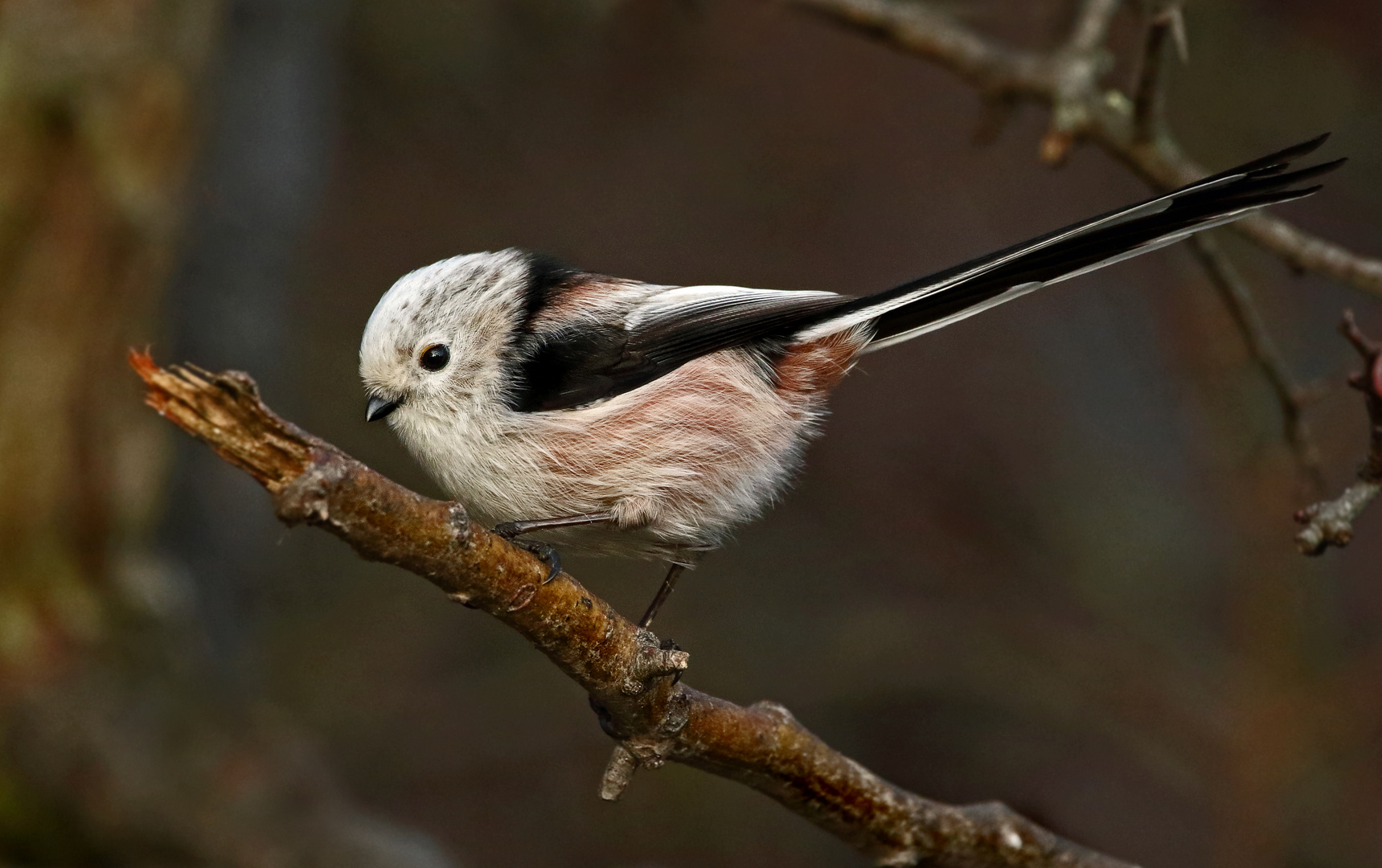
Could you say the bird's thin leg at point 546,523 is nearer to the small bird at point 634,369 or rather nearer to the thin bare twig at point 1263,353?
the small bird at point 634,369

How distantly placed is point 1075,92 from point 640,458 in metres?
1.81

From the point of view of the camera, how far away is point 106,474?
15.6ft

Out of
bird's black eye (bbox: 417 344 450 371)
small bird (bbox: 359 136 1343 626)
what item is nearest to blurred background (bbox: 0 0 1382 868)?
small bird (bbox: 359 136 1343 626)

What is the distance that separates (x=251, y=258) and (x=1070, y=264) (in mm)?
4172

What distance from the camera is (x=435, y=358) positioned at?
3.08 metres

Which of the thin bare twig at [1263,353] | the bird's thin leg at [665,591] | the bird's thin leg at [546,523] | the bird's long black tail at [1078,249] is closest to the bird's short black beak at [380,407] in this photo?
the bird's thin leg at [546,523]

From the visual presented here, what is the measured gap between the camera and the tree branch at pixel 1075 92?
338 centimetres

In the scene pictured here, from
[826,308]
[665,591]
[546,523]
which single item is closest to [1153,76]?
[826,308]

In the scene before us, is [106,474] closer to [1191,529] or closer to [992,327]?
[992,327]

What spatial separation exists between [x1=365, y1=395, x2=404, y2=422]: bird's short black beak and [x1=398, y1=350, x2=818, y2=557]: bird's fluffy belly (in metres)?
0.06

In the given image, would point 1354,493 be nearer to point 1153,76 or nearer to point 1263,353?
point 1263,353

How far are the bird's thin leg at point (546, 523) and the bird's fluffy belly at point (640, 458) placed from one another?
3cm

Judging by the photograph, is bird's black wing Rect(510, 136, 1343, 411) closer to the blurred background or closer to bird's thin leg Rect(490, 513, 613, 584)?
bird's thin leg Rect(490, 513, 613, 584)

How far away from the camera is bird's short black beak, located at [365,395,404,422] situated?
3.06 metres
